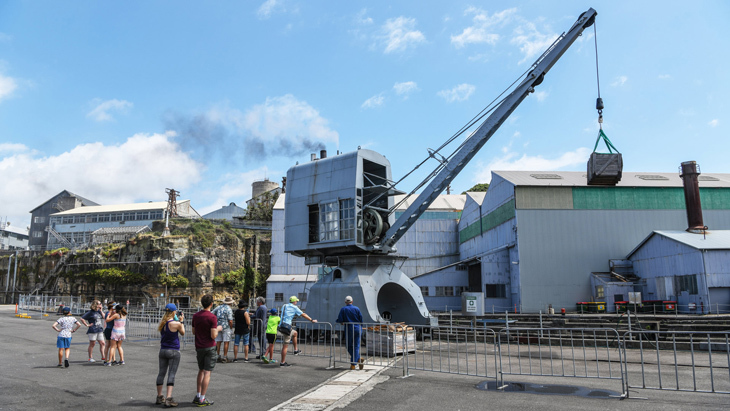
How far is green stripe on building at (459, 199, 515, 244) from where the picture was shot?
115ft

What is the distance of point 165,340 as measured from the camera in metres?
7.86

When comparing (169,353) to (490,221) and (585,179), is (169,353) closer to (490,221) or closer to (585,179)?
(490,221)

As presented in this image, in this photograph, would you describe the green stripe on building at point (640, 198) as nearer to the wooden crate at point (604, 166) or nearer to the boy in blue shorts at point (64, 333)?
the wooden crate at point (604, 166)

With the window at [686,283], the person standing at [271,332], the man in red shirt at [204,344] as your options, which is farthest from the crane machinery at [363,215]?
the window at [686,283]

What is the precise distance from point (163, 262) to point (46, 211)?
34896mm

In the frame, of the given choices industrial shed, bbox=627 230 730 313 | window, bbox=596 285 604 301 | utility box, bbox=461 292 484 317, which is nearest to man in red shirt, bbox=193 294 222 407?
utility box, bbox=461 292 484 317

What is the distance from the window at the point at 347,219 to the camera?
1933cm

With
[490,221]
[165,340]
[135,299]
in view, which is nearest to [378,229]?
[165,340]

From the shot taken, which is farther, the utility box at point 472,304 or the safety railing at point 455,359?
the utility box at point 472,304

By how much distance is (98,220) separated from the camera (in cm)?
7094

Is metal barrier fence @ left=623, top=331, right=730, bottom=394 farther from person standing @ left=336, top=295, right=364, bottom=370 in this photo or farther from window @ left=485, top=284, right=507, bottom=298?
window @ left=485, top=284, right=507, bottom=298

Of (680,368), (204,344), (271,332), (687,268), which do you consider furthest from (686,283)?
(204,344)

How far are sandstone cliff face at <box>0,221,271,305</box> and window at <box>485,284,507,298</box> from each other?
3388 centimetres

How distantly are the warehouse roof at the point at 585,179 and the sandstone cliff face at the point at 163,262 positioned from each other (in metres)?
35.9
